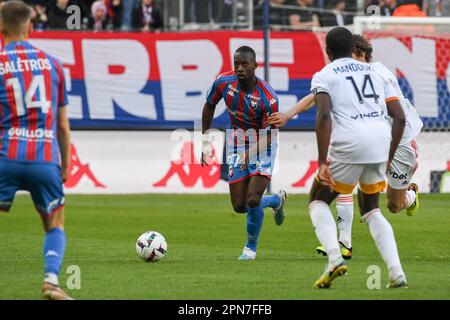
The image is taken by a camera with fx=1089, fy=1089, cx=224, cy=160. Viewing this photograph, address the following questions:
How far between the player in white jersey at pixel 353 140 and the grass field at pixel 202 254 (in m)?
0.39

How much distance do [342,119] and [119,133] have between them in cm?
1371

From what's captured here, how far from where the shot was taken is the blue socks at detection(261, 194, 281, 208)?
41.6 ft

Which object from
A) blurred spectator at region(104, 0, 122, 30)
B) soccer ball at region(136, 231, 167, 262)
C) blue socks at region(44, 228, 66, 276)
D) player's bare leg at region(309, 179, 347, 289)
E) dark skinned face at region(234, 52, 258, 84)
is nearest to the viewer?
blue socks at region(44, 228, 66, 276)

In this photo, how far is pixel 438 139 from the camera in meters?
22.2

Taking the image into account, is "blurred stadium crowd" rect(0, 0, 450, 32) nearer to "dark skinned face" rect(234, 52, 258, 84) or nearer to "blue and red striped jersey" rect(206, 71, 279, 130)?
"blue and red striped jersey" rect(206, 71, 279, 130)

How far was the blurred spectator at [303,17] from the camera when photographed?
75.0 ft

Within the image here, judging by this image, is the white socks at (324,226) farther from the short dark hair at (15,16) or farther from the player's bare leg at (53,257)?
the short dark hair at (15,16)

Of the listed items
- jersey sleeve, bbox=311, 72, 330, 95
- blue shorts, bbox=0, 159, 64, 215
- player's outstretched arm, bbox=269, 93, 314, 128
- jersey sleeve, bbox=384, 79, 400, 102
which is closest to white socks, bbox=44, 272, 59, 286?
blue shorts, bbox=0, 159, 64, 215

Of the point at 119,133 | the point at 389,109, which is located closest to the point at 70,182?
the point at 119,133

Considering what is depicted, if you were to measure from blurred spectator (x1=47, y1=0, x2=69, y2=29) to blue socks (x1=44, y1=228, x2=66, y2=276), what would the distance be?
15.0 m

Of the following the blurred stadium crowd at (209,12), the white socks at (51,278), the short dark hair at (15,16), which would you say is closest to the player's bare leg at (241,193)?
the white socks at (51,278)

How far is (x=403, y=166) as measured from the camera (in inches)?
502

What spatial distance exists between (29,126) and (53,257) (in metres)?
0.99

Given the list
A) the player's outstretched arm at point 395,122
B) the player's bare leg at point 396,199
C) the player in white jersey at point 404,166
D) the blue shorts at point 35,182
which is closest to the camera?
the blue shorts at point 35,182
